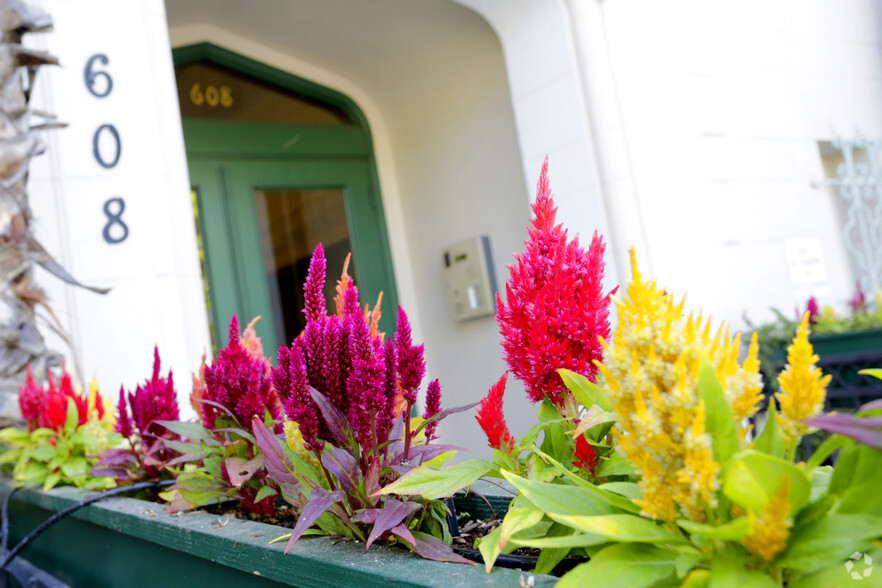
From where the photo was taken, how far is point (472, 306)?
4727 mm

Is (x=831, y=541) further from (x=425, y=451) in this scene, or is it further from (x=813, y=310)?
(x=813, y=310)

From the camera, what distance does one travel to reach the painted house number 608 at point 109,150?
2832mm

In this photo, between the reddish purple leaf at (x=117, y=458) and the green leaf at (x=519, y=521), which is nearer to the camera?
the green leaf at (x=519, y=521)

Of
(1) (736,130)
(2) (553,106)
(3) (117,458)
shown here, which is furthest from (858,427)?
(1) (736,130)

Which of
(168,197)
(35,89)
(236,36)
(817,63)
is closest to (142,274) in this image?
(168,197)

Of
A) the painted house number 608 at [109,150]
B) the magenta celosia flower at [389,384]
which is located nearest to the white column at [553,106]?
the painted house number 608 at [109,150]

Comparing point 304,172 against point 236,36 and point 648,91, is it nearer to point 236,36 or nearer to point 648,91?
point 236,36

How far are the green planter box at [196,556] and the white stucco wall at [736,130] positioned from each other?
2886 mm

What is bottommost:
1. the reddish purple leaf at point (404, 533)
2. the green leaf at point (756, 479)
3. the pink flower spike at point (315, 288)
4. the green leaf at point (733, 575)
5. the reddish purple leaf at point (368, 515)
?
the reddish purple leaf at point (404, 533)

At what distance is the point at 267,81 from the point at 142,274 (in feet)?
9.00

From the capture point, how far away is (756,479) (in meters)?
0.48

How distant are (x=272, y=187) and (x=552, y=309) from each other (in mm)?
4350

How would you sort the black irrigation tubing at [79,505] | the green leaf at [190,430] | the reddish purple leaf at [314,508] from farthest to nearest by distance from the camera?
1. the black irrigation tubing at [79,505]
2. the green leaf at [190,430]
3. the reddish purple leaf at [314,508]

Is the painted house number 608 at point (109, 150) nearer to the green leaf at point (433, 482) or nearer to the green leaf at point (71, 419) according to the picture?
the green leaf at point (71, 419)
